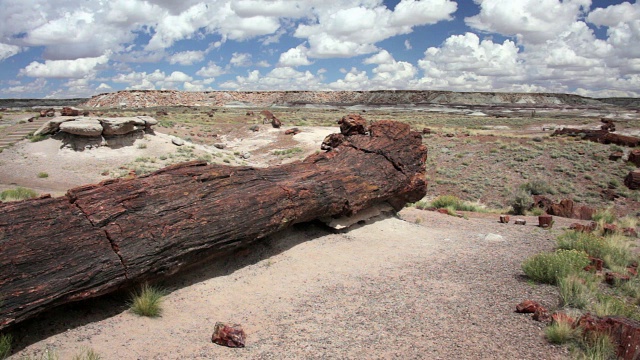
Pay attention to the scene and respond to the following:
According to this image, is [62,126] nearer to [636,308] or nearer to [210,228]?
[210,228]

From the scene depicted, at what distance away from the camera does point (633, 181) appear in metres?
21.4

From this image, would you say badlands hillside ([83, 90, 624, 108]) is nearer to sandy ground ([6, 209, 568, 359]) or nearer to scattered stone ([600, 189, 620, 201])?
scattered stone ([600, 189, 620, 201])

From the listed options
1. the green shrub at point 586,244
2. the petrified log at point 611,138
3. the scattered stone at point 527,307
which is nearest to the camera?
the scattered stone at point 527,307

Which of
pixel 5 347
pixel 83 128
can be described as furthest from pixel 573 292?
pixel 83 128

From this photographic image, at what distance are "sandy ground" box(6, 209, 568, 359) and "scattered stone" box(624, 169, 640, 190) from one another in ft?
53.1

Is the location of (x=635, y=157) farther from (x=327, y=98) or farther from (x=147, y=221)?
(x=327, y=98)

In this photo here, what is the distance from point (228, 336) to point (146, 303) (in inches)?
54.0

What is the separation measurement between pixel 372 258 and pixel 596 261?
4.27 meters

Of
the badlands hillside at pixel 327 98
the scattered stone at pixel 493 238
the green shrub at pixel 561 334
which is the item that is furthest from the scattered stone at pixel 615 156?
the badlands hillside at pixel 327 98

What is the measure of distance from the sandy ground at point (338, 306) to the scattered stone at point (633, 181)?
48.4ft

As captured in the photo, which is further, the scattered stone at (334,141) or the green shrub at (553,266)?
the scattered stone at (334,141)

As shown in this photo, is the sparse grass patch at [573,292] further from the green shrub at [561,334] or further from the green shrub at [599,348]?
the green shrub at [599,348]

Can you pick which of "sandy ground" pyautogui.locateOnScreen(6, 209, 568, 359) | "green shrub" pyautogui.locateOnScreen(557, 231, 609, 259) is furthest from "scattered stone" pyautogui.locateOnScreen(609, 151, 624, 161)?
"sandy ground" pyautogui.locateOnScreen(6, 209, 568, 359)

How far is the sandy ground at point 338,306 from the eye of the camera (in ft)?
16.7
